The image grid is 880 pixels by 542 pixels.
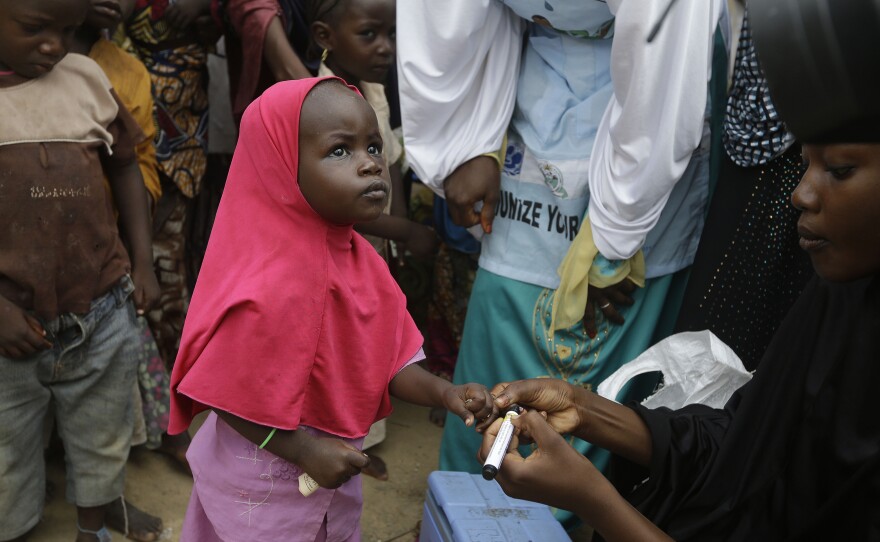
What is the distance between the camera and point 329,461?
Result: 1.86m

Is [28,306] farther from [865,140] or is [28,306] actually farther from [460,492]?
[865,140]

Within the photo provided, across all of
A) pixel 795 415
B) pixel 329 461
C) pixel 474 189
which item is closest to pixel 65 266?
pixel 329 461

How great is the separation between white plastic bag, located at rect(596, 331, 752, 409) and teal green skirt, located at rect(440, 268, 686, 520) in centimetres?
33

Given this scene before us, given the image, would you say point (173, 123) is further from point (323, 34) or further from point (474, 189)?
point (474, 189)

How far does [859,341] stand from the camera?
5.62 ft

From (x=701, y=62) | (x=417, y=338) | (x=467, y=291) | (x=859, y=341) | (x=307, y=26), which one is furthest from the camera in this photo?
(x=467, y=291)

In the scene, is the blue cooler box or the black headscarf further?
the blue cooler box

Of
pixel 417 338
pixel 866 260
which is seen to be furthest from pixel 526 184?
pixel 866 260

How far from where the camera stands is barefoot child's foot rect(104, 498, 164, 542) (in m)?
3.00

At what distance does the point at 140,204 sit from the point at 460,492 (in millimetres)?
1370

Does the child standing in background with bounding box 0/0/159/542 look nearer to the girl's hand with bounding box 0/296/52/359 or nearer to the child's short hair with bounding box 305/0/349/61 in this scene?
the girl's hand with bounding box 0/296/52/359

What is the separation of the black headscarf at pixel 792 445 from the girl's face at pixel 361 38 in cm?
164

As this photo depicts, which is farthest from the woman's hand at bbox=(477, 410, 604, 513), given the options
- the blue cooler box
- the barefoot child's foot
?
the barefoot child's foot

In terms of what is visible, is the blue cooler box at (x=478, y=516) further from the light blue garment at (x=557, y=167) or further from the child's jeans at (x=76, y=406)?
the child's jeans at (x=76, y=406)
